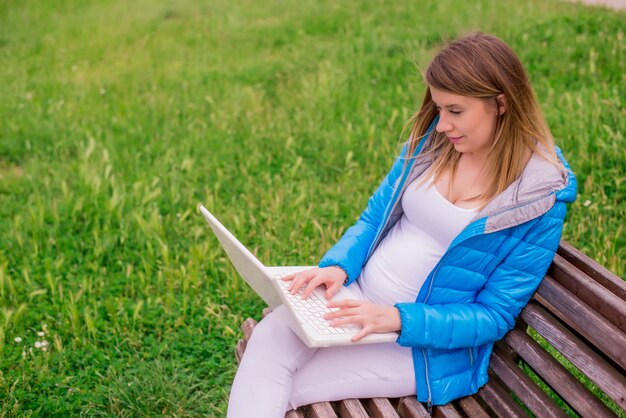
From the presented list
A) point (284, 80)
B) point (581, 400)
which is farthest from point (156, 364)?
point (284, 80)

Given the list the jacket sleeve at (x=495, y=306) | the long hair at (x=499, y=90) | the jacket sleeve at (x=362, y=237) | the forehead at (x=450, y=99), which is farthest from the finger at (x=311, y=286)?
the forehead at (x=450, y=99)

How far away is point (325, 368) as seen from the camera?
2.23 meters

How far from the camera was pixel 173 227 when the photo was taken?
13.4 feet

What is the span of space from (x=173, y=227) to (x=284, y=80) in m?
2.39

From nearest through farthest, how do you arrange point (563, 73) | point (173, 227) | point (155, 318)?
point (155, 318)
point (173, 227)
point (563, 73)

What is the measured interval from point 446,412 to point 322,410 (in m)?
0.40

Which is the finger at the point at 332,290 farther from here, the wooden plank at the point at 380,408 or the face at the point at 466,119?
the face at the point at 466,119

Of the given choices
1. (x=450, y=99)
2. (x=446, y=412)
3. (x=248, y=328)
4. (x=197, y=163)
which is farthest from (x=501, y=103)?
(x=197, y=163)

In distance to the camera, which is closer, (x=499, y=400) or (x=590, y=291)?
(x=590, y=291)

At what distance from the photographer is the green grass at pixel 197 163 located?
10.6 feet

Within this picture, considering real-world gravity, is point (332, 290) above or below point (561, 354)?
above

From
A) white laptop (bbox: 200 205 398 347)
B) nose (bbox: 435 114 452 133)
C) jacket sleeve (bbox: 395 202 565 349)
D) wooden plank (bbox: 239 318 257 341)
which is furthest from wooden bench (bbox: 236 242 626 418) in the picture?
nose (bbox: 435 114 452 133)

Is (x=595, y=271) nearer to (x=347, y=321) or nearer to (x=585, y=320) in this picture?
(x=585, y=320)

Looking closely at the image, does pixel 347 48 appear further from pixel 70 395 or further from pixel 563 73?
pixel 70 395
